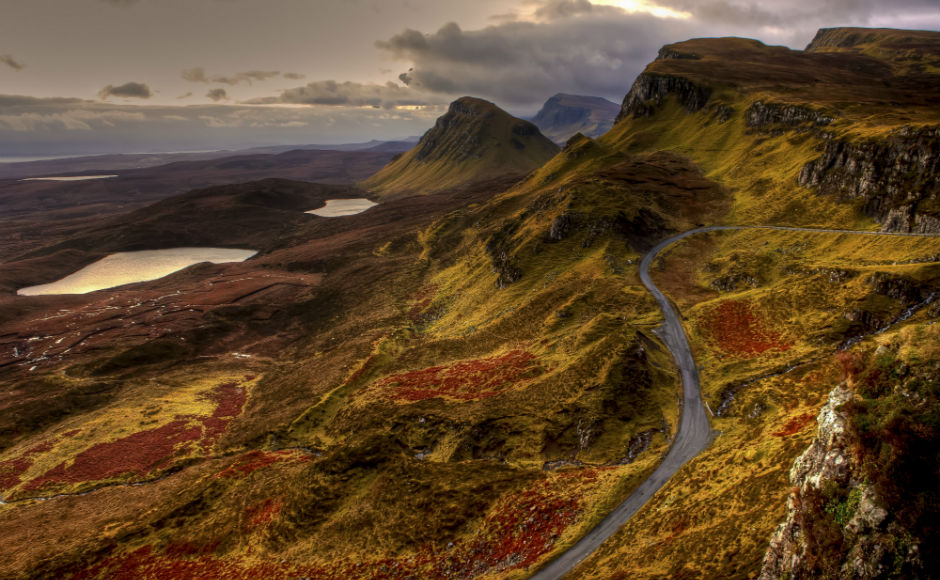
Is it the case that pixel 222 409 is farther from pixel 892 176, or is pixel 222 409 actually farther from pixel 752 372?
pixel 892 176

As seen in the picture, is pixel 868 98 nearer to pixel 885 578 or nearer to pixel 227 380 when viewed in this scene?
pixel 885 578

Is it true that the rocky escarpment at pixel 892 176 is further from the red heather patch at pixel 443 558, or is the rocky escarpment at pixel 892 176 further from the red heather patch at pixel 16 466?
the red heather patch at pixel 16 466

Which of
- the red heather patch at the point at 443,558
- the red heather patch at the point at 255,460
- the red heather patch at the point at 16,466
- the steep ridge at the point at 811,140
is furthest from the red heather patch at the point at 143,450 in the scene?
the steep ridge at the point at 811,140

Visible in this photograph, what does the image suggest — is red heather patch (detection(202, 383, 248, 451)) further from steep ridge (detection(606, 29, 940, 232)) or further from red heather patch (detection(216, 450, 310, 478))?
steep ridge (detection(606, 29, 940, 232))

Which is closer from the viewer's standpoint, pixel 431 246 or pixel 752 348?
pixel 752 348

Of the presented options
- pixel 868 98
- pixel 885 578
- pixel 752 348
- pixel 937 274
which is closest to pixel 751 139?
pixel 868 98

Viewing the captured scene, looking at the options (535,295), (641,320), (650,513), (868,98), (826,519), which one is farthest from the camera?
(868,98)
